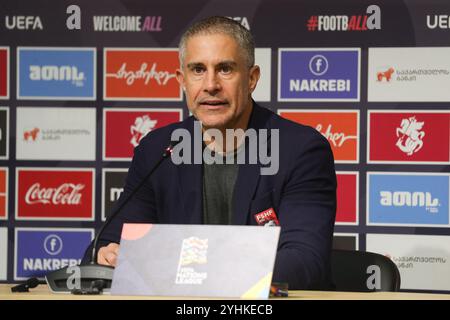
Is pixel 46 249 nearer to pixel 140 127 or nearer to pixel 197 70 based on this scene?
pixel 140 127

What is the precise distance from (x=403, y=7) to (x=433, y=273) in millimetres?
1322

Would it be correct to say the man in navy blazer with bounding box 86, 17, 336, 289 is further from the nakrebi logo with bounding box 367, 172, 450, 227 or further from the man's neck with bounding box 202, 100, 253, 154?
the nakrebi logo with bounding box 367, 172, 450, 227

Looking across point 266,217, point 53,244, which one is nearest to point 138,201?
point 266,217

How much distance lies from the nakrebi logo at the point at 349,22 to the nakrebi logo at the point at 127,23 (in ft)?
2.61

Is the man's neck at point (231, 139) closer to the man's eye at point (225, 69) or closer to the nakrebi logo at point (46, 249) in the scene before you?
the man's eye at point (225, 69)

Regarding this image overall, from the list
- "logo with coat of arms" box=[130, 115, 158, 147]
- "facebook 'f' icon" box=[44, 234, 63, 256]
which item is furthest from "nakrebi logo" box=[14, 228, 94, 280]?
"logo with coat of arms" box=[130, 115, 158, 147]

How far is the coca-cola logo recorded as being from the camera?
4195mm

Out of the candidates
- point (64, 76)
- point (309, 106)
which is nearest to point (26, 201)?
point (64, 76)

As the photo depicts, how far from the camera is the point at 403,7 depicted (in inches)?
158

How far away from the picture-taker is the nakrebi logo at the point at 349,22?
4027 mm

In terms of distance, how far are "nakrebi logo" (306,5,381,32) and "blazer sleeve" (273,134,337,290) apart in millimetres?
1517

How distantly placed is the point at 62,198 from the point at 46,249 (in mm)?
276
